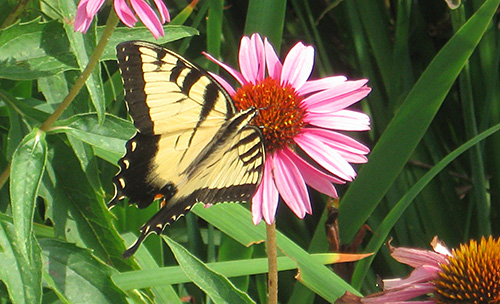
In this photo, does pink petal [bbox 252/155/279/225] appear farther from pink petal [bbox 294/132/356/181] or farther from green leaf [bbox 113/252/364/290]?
green leaf [bbox 113/252/364/290]

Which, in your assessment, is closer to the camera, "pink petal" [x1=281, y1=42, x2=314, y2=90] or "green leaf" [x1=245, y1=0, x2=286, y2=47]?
"pink petal" [x1=281, y1=42, x2=314, y2=90]

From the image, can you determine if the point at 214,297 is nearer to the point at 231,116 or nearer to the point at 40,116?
the point at 231,116

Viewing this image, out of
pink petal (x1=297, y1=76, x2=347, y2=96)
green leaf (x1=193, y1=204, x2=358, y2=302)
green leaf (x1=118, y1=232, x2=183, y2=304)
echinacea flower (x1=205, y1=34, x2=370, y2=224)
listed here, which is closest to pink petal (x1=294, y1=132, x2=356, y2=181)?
echinacea flower (x1=205, y1=34, x2=370, y2=224)

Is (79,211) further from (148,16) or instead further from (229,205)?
(148,16)

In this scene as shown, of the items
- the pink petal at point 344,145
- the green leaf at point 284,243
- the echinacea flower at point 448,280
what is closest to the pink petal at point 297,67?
the pink petal at point 344,145

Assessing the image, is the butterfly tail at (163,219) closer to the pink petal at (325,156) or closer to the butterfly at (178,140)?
the butterfly at (178,140)

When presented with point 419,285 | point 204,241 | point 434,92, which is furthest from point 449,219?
point 419,285
